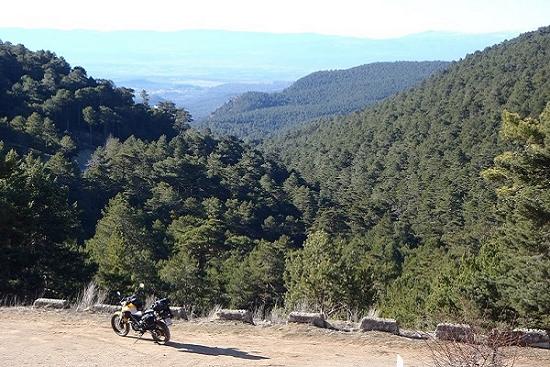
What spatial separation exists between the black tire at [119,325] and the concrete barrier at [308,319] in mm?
2307

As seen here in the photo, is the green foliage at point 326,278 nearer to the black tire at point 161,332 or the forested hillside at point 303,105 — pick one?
the black tire at point 161,332

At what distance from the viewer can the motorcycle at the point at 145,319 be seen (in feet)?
25.5

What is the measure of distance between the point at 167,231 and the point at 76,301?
91.8 feet

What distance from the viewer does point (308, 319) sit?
8.52m

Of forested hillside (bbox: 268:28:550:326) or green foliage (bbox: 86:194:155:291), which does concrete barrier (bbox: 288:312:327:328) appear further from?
green foliage (bbox: 86:194:155:291)

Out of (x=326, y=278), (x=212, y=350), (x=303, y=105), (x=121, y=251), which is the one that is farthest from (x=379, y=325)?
(x=303, y=105)

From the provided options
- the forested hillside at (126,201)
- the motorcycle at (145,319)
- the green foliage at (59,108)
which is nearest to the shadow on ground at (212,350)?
the motorcycle at (145,319)

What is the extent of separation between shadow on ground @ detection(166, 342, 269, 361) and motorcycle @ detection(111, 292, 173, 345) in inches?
8.4

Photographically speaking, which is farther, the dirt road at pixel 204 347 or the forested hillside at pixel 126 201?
the forested hillside at pixel 126 201

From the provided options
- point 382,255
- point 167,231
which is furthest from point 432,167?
point 167,231

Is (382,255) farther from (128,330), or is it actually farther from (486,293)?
(128,330)

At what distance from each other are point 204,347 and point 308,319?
5.38 ft

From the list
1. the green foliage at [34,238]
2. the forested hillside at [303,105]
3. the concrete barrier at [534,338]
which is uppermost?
the forested hillside at [303,105]

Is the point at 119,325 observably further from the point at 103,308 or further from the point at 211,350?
the point at 211,350
